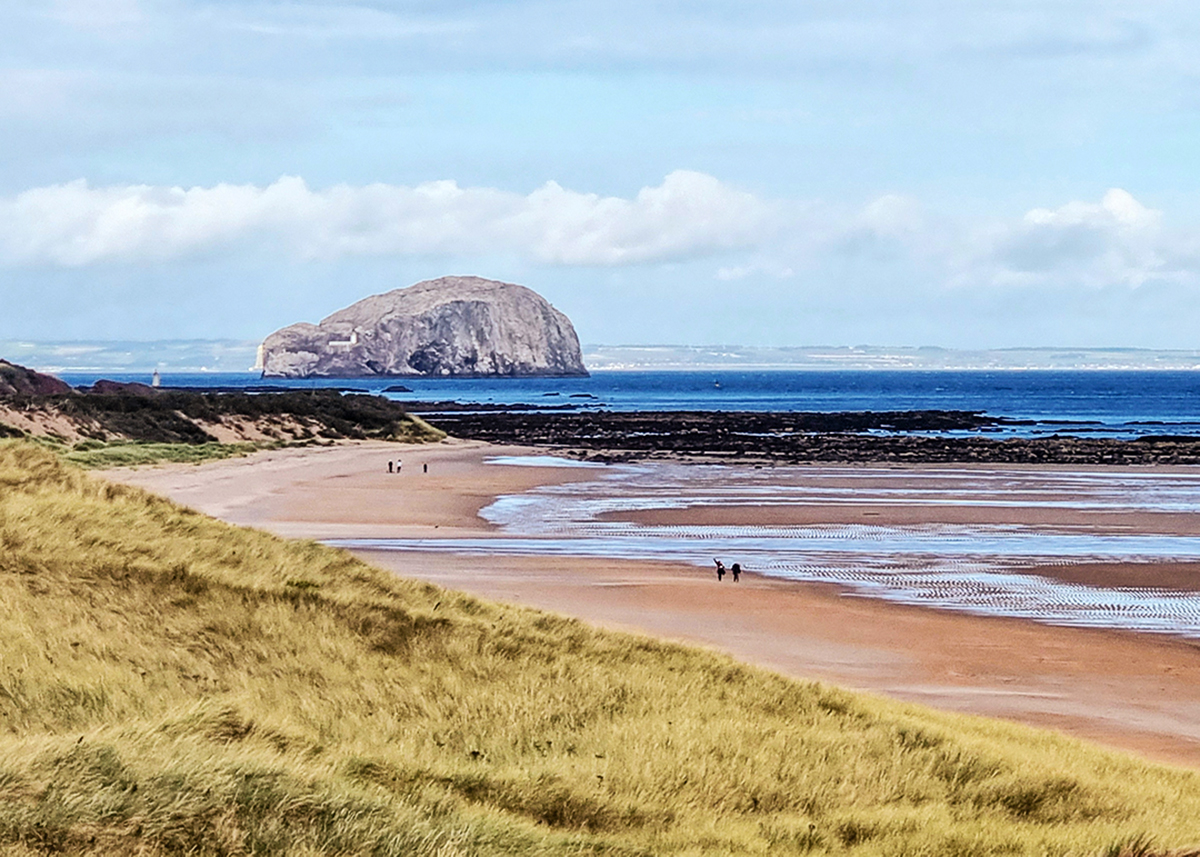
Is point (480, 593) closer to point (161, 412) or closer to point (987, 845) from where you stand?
point (987, 845)

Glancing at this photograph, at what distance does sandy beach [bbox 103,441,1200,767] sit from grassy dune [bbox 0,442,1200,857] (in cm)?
292

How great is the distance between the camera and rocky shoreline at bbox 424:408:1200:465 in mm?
60500

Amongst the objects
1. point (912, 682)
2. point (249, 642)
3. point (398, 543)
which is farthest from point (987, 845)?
point (398, 543)

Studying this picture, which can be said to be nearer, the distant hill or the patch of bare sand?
the patch of bare sand

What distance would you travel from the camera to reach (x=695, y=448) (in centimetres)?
6725

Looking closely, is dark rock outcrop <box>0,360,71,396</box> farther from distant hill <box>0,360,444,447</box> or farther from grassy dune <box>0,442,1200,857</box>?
grassy dune <box>0,442,1200,857</box>

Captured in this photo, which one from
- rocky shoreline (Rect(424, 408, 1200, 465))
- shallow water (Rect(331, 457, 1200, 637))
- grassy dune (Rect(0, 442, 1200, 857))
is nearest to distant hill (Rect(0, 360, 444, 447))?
rocky shoreline (Rect(424, 408, 1200, 465))

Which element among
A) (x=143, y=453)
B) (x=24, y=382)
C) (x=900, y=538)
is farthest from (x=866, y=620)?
(x=24, y=382)

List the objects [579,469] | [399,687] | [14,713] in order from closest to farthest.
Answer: [14,713], [399,687], [579,469]

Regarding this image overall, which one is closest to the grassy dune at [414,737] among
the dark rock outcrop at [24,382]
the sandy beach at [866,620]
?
the sandy beach at [866,620]

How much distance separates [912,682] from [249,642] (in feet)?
26.5

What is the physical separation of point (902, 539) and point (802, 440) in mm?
42232

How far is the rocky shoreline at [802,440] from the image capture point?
2382 inches

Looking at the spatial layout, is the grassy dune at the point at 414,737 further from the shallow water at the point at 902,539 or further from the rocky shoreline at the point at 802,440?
the rocky shoreline at the point at 802,440
